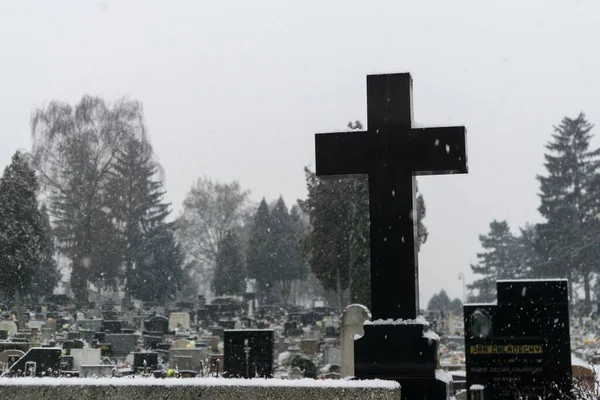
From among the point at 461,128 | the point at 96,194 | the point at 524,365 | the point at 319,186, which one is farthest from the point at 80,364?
the point at 96,194

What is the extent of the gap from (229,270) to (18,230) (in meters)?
18.5

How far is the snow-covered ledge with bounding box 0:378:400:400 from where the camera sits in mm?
4188

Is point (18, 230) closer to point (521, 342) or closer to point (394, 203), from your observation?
point (521, 342)

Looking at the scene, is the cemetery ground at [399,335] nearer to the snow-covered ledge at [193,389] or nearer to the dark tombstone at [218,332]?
the snow-covered ledge at [193,389]

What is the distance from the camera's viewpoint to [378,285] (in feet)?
20.5

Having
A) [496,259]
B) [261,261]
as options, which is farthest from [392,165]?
[496,259]

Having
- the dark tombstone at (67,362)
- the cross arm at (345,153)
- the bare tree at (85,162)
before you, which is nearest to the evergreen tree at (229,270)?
the bare tree at (85,162)

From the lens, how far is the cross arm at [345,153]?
648cm

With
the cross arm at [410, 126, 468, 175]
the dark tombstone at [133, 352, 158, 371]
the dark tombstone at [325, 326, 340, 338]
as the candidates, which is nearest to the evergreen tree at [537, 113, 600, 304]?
the dark tombstone at [325, 326, 340, 338]

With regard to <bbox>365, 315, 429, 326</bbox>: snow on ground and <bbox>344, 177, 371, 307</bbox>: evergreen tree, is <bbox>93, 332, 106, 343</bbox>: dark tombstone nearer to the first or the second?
<bbox>344, 177, 371, 307</bbox>: evergreen tree

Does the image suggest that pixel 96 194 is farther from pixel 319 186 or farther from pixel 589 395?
pixel 589 395

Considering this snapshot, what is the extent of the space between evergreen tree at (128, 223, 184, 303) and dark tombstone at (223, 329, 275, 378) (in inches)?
1041

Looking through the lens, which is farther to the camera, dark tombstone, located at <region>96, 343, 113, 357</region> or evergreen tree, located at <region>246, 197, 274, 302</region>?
evergreen tree, located at <region>246, 197, 274, 302</region>

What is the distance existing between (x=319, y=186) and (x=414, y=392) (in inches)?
887
